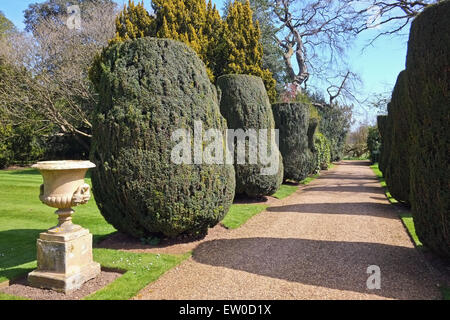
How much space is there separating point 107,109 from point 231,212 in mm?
4366

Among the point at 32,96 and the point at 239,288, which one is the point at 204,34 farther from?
the point at 239,288

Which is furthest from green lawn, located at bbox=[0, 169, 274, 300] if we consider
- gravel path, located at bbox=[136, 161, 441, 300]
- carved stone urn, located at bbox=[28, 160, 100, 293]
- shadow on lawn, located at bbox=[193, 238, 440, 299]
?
shadow on lawn, located at bbox=[193, 238, 440, 299]

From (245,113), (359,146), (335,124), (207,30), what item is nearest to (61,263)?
(245,113)

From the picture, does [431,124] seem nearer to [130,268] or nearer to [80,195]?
[130,268]

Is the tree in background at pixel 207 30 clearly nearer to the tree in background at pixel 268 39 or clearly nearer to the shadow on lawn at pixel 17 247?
the tree in background at pixel 268 39

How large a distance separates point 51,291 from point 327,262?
147 inches

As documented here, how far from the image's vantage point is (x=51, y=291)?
3.66m

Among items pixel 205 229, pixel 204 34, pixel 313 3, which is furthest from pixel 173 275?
pixel 313 3

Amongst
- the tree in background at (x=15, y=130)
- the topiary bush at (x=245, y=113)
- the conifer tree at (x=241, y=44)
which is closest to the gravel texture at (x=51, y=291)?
the topiary bush at (x=245, y=113)

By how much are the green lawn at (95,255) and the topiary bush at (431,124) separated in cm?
358

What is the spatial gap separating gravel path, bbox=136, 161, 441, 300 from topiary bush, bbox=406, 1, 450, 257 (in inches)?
29.3

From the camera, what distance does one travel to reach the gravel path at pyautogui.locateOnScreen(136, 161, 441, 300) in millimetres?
3607

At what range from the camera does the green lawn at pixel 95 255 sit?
3826 mm

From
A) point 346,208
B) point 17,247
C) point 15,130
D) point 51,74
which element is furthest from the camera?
point 15,130
